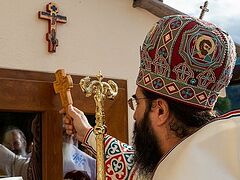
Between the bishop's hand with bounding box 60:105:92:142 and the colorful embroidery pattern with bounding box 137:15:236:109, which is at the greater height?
the colorful embroidery pattern with bounding box 137:15:236:109

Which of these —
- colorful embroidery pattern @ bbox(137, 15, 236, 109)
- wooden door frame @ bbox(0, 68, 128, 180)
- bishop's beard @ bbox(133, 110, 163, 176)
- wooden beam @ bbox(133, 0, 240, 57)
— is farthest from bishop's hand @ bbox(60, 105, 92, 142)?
wooden beam @ bbox(133, 0, 240, 57)

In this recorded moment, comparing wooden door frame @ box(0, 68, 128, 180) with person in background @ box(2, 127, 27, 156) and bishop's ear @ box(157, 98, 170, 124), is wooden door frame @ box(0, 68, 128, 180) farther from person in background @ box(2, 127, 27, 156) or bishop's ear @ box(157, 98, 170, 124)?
bishop's ear @ box(157, 98, 170, 124)

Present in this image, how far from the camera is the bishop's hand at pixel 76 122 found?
1.54m

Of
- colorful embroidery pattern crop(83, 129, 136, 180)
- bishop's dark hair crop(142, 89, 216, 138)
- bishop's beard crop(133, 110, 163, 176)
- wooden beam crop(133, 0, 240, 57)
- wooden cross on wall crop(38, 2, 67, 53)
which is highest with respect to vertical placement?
wooden beam crop(133, 0, 240, 57)

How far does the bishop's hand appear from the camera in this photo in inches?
60.6

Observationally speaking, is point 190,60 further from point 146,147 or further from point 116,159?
point 116,159

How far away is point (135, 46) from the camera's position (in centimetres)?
207

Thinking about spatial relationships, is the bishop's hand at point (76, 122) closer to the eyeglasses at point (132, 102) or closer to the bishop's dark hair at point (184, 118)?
the eyeglasses at point (132, 102)

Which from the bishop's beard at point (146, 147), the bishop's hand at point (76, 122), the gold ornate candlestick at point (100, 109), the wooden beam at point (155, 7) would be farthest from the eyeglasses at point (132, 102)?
the wooden beam at point (155, 7)

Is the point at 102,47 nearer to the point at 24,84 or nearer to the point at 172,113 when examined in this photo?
the point at 24,84

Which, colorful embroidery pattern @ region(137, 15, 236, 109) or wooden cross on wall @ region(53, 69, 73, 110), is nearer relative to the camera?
colorful embroidery pattern @ region(137, 15, 236, 109)

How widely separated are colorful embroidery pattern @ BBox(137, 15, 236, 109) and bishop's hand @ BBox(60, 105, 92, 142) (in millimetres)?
492

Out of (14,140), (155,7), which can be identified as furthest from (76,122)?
(155,7)

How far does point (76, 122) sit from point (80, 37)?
0.43 meters
